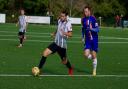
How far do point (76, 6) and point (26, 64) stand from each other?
69.6 metres

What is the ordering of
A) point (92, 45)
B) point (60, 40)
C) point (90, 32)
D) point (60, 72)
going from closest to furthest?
point (60, 40) < point (90, 32) < point (92, 45) < point (60, 72)

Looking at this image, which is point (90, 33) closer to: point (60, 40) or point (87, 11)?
point (87, 11)

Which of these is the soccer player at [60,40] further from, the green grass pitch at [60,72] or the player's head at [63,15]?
the green grass pitch at [60,72]

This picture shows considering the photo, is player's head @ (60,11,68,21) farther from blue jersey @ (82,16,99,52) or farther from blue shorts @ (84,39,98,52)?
blue shorts @ (84,39,98,52)

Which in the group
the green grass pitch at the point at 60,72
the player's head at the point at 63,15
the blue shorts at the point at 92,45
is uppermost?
the player's head at the point at 63,15

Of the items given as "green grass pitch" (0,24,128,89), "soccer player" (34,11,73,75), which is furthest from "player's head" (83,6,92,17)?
"green grass pitch" (0,24,128,89)

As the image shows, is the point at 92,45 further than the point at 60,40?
Yes

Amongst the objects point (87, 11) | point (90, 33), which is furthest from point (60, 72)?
point (87, 11)

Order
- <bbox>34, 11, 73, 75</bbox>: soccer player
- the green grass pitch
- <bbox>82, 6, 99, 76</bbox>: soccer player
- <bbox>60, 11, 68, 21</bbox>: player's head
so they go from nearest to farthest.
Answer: the green grass pitch, <bbox>60, 11, 68, 21</bbox>: player's head, <bbox>34, 11, 73, 75</bbox>: soccer player, <bbox>82, 6, 99, 76</bbox>: soccer player

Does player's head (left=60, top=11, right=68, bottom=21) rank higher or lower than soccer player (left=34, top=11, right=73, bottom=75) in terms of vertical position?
higher

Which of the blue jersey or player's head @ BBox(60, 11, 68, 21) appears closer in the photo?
player's head @ BBox(60, 11, 68, 21)

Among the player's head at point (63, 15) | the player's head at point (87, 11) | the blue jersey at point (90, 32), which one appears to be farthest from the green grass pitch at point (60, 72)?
the player's head at point (87, 11)
